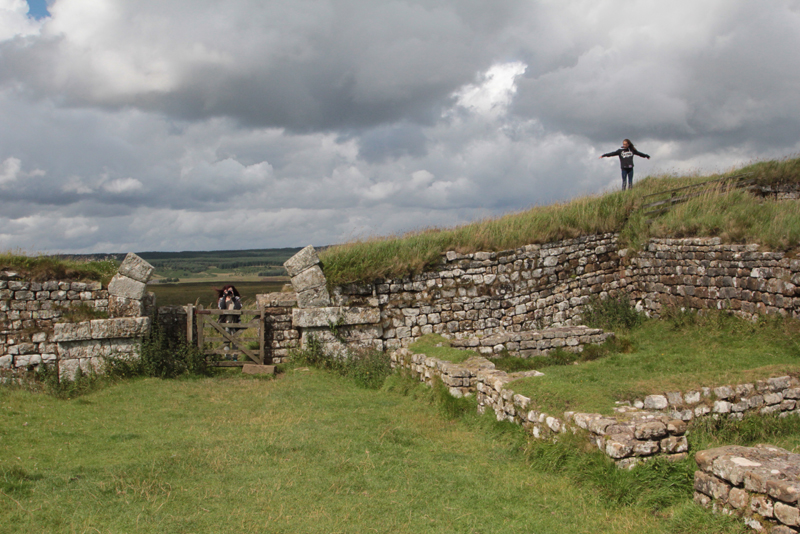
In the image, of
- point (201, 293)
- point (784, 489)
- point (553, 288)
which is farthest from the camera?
point (201, 293)

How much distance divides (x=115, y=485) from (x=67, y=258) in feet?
28.1

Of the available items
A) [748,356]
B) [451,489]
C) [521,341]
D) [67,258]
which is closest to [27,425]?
[67,258]

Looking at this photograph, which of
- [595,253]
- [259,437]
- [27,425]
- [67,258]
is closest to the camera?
[259,437]

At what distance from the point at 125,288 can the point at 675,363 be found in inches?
452

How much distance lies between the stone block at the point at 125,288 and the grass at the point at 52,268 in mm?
316

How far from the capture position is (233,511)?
502 cm

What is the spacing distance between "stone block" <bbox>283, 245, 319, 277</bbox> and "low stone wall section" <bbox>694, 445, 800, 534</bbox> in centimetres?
928

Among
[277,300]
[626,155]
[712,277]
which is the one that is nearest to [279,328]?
[277,300]

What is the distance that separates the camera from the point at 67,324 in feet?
36.5

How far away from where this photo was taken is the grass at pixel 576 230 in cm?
1259

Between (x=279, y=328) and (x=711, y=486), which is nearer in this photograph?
(x=711, y=486)

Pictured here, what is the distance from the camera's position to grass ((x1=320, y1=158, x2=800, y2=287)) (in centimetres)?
1259

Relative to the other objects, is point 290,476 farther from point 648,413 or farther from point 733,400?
point 733,400

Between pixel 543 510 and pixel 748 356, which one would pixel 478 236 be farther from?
pixel 543 510
